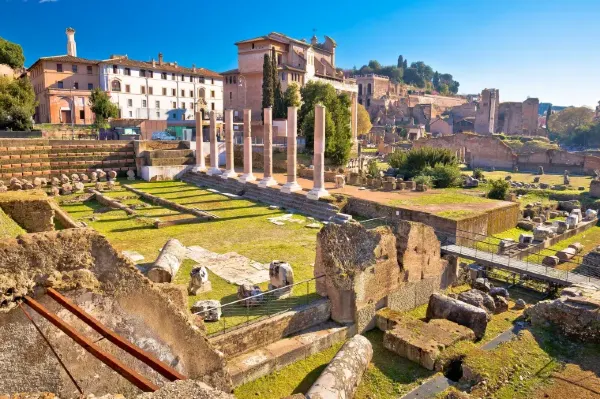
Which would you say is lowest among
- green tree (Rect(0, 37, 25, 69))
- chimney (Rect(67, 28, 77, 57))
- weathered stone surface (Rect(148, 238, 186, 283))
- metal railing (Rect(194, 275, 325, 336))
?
metal railing (Rect(194, 275, 325, 336))

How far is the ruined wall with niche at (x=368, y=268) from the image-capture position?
10.1 m

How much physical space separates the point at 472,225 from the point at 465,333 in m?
8.42

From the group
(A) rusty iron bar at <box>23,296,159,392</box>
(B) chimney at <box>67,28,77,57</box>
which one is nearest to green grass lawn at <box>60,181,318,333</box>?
(A) rusty iron bar at <box>23,296,159,392</box>

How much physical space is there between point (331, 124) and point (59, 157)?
1843cm

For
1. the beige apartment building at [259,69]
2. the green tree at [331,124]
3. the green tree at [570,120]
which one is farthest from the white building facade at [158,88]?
the green tree at [570,120]

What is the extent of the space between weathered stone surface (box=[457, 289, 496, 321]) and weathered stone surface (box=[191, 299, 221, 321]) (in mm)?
6171

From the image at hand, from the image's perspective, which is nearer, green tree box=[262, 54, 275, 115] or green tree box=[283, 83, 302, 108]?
green tree box=[262, 54, 275, 115]

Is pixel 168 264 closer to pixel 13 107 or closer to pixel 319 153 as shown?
pixel 319 153

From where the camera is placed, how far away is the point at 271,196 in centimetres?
2322

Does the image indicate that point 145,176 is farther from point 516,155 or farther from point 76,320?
point 516,155

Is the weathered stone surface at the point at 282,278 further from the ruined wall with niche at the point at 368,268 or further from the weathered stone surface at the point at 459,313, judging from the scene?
the weathered stone surface at the point at 459,313

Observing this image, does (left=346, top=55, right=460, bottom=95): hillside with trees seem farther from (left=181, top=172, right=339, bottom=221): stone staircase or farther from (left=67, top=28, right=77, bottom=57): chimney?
(left=181, top=172, right=339, bottom=221): stone staircase

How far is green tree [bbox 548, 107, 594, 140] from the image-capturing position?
305ft

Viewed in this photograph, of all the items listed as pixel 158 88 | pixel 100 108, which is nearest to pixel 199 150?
pixel 100 108
